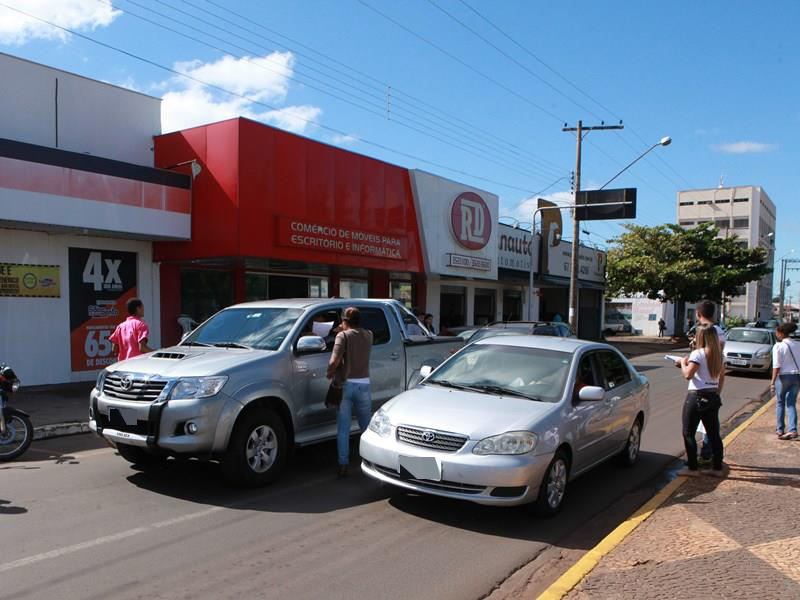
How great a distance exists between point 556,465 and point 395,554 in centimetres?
166

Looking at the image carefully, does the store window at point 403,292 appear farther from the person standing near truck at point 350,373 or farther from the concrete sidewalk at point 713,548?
the concrete sidewalk at point 713,548

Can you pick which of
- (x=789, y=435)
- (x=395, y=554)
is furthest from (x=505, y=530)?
(x=789, y=435)

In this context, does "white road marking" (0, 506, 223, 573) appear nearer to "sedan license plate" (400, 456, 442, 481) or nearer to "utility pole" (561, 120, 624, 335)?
"sedan license plate" (400, 456, 442, 481)

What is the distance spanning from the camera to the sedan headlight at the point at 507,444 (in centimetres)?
500

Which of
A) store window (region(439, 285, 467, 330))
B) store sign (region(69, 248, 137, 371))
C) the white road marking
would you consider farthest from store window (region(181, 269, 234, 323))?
the white road marking

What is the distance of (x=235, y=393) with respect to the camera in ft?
19.1

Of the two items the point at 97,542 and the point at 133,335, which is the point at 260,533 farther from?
the point at 133,335

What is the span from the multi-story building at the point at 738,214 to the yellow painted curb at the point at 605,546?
99.8 meters

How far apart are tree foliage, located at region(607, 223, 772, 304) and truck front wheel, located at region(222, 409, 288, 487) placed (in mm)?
33991

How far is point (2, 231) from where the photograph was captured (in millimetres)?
12125

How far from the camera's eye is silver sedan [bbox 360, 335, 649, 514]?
5.00 metres

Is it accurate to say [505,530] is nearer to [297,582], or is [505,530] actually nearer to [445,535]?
[445,535]

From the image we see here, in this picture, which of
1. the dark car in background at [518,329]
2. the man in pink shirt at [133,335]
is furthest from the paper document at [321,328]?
the dark car in background at [518,329]

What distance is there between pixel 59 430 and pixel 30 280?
4990 millimetres
